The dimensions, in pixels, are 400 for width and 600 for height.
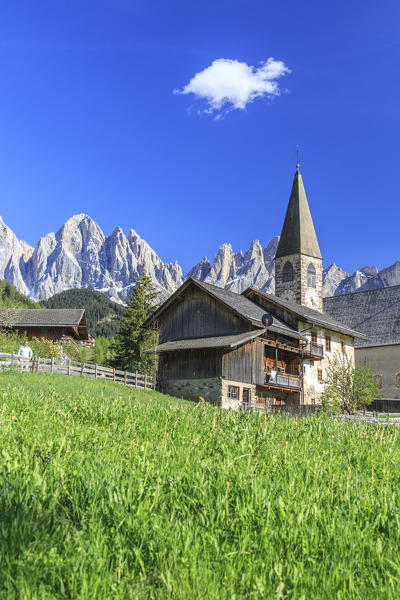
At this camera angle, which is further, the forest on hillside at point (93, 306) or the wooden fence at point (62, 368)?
the forest on hillside at point (93, 306)

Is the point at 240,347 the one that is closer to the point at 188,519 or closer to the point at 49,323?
the point at 188,519

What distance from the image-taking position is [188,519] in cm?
414

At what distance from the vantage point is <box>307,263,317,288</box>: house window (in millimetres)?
56188

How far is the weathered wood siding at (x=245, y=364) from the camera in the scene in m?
33.2

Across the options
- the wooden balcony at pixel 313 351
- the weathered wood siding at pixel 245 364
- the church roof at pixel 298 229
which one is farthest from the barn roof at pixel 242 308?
the church roof at pixel 298 229

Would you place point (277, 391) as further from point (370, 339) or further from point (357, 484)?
point (357, 484)

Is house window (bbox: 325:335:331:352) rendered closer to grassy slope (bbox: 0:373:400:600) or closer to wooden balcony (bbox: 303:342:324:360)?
wooden balcony (bbox: 303:342:324:360)

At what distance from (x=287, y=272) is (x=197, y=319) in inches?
869

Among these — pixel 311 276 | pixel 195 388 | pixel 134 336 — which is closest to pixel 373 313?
pixel 311 276

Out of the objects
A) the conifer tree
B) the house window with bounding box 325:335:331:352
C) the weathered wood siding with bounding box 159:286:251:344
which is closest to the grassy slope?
the weathered wood siding with bounding box 159:286:251:344

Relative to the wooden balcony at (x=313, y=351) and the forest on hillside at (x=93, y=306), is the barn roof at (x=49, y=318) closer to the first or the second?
the wooden balcony at (x=313, y=351)

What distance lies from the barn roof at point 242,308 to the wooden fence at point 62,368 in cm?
648

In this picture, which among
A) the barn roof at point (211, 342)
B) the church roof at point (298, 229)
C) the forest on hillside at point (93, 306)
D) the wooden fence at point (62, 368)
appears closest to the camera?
the wooden fence at point (62, 368)

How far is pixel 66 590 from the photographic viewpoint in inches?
133
